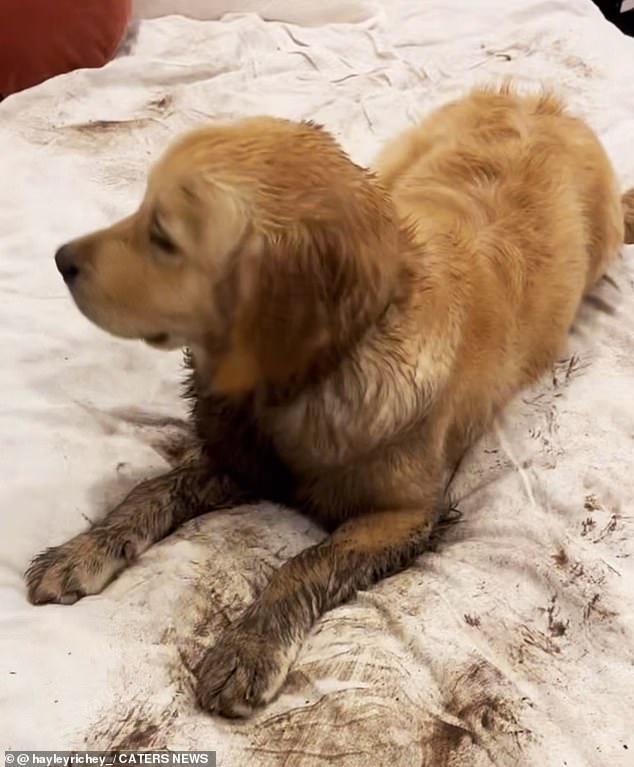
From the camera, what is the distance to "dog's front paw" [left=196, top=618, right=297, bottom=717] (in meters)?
1.10

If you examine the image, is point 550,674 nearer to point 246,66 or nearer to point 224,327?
point 224,327

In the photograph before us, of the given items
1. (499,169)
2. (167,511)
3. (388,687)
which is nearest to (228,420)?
(167,511)

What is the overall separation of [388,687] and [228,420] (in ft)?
1.40

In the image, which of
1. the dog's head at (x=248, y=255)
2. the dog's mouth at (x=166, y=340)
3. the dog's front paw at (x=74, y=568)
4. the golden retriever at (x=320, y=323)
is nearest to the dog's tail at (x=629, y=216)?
the golden retriever at (x=320, y=323)

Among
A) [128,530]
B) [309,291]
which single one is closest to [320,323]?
[309,291]

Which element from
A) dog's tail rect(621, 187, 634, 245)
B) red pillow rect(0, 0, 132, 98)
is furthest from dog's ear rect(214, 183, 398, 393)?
red pillow rect(0, 0, 132, 98)

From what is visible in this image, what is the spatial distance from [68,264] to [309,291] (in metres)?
0.31

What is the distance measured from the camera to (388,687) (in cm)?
112

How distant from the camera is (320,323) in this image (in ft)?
3.66

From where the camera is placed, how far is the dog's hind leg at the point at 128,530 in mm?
1248

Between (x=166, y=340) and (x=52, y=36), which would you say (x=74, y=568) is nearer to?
(x=166, y=340)

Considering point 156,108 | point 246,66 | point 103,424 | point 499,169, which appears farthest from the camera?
point 246,66

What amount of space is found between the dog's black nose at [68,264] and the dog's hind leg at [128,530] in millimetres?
344

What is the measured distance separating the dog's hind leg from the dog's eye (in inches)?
15.7
